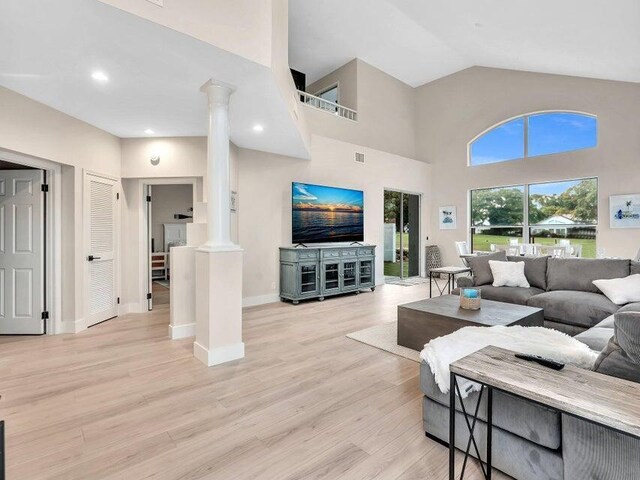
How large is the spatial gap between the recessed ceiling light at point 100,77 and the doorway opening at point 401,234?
6.35 m

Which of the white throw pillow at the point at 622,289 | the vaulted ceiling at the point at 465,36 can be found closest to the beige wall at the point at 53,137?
the vaulted ceiling at the point at 465,36

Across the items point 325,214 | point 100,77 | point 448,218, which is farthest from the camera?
point 448,218

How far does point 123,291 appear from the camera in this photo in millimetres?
4977

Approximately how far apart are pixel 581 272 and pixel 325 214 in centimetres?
390

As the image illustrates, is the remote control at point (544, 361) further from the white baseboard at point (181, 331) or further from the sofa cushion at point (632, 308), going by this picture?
the white baseboard at point (181, 331)

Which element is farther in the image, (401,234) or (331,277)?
(401,234)

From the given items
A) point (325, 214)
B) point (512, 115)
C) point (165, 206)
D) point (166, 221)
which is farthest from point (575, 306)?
point (165, 206)

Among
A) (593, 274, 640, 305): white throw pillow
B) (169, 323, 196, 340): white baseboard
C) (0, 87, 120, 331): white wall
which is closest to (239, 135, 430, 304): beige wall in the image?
(169, 323, 196, 340): white baseboard

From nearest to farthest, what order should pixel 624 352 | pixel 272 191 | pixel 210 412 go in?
pixel 624 352 < pixel 210 412 < pixel 272 191

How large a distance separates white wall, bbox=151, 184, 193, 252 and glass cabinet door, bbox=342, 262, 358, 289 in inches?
177

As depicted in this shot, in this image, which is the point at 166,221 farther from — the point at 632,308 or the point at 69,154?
the point at 632,308

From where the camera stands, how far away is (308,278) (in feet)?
18.7

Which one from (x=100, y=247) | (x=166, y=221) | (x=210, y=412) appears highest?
(x=166, y=221)

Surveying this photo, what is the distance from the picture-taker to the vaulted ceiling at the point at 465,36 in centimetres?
400
